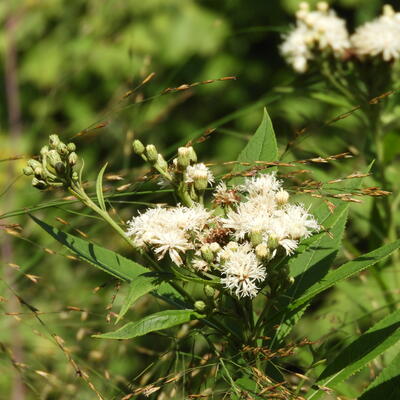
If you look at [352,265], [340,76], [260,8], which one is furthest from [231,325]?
[260,8]

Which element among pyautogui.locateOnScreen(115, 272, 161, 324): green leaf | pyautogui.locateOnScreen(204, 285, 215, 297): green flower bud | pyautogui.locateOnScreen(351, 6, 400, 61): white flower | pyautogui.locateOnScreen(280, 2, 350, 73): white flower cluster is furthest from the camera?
pyautogui.locateOnScreen(280, 2, 350, 73): white flower cluster

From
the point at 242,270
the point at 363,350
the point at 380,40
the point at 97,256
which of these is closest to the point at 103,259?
the point at 97,256

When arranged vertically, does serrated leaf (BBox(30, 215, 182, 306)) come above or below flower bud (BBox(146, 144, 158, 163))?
below

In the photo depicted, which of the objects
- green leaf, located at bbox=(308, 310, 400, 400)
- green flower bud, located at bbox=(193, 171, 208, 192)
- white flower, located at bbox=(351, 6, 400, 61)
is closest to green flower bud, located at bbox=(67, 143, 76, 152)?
green flower bud, located at bbox=(193, 171, 208, 192)

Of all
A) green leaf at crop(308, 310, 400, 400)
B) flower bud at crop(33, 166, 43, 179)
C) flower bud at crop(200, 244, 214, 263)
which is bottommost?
green leaf at crop(308, 310, 400, 400)

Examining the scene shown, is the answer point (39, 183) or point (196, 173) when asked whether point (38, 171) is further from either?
point (196, 173)

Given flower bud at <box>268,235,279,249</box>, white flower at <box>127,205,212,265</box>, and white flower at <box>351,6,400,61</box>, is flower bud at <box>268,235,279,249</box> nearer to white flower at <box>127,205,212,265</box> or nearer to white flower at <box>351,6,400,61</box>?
white flower at <box>127,205,212,265</box>

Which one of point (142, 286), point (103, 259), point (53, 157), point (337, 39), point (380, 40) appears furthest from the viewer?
point (337, 39)
